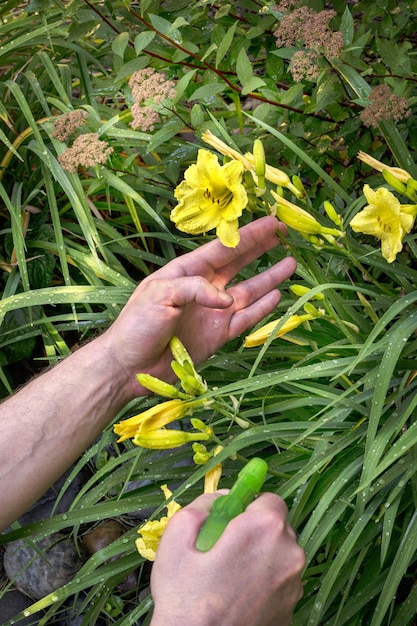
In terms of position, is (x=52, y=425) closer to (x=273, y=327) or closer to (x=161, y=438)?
(x=161, y=438)

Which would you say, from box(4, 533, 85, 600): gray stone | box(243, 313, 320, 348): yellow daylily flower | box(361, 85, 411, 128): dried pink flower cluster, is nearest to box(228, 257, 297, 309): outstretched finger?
box(243, 313, 320, 348): yellow daylily flower

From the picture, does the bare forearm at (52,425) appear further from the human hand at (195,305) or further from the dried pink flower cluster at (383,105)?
the dried pink flower cluster at (383,105)

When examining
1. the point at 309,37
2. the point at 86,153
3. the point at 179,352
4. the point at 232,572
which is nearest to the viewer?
the point at 232,572

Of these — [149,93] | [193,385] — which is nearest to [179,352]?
[193,385]

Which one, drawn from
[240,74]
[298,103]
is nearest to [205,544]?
[240,74]

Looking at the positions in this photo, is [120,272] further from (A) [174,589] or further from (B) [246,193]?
(A) [174,589]

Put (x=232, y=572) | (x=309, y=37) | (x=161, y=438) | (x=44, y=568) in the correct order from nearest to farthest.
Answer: (x=232, y=572), (x=161, y=438), (x=309, y=37), (x=44, y=568)

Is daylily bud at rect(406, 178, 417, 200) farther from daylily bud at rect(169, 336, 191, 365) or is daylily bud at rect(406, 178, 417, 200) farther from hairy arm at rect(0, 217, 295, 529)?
daylily bud at rect(169, 336, 191, 365)
